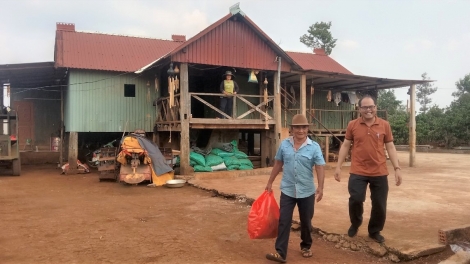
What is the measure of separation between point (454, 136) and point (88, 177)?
79.9 ft

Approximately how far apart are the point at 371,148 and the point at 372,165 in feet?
0.66

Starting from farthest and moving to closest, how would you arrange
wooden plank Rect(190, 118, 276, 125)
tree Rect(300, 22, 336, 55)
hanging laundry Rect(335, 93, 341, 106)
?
1. tree Rect(300, 22, 336, 55)
2. hanging laundry Rect(335, 93, 341, 106)
3. wooden plank Rect(190, 118, 276, 125)

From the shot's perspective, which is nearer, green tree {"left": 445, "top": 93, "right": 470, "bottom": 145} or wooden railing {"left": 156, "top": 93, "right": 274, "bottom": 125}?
wooden railing {"left": 156, "top": 93, "right": 274, "bottom": 125}

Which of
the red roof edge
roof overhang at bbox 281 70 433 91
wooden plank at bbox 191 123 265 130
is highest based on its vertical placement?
the red roof edge

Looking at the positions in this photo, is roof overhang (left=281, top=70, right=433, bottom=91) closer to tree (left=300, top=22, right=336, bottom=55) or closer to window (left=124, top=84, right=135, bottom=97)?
window (left=124, top=84, right=135, bottom=97)

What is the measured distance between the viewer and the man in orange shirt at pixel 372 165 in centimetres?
432

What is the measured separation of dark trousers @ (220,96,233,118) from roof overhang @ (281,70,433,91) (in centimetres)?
266

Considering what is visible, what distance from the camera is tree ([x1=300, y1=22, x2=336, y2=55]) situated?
32.2 m

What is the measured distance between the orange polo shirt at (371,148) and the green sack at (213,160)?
7.68 m

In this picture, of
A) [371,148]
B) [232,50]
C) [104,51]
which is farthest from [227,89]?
[371,148]

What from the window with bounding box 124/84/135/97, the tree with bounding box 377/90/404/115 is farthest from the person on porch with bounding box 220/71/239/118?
the tree with bounding box 377/90/404/115

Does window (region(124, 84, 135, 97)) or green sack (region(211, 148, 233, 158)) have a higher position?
window (region(124, 84, 135, 97))

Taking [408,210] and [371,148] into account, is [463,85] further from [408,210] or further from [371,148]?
[371,148]

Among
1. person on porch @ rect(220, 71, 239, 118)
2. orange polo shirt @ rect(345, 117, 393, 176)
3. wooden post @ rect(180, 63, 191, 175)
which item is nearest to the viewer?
orange polo shirt @ rect(345, 117, 393, 176)
